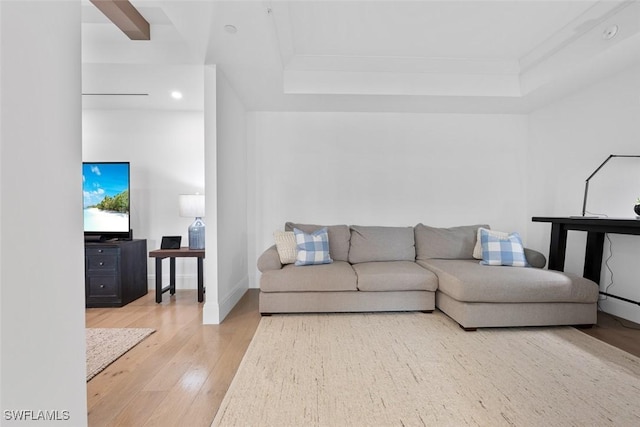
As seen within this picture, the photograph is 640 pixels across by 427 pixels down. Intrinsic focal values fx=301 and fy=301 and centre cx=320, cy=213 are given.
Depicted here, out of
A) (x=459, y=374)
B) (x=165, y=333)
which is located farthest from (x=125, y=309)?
(x=459, y=374)

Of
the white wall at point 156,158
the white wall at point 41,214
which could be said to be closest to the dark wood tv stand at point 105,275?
the white wall at point 156,158

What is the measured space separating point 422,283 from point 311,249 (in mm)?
1177

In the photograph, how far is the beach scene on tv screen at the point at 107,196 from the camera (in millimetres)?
3547

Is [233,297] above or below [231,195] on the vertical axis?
below

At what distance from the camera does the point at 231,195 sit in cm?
329

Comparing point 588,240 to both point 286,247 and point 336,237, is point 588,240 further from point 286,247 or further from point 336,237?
point 286,247

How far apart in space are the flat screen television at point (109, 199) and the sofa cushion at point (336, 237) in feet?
6.34

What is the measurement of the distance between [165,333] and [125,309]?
982 mm

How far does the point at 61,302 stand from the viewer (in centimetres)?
74

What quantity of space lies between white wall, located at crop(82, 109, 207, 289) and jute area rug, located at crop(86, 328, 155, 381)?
140cm

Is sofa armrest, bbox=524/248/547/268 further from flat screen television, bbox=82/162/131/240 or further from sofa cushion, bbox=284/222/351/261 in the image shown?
flat screen television, bbox=82/162/131/240

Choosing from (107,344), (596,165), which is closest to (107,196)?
(107,344)

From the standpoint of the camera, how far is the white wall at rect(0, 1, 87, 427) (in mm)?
612

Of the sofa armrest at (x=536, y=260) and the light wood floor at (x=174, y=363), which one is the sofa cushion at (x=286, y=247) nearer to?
the light wood floor at (x=174, y=363)
